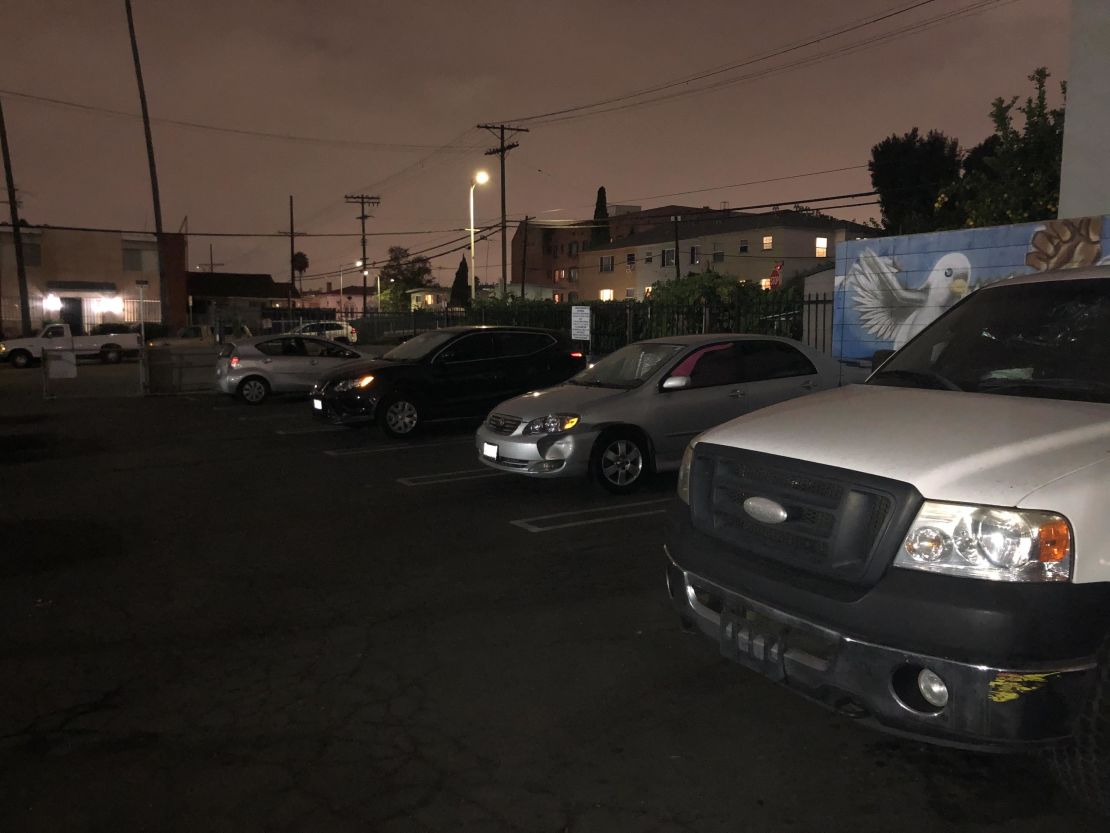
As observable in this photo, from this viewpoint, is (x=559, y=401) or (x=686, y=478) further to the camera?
(x=559, y=401)

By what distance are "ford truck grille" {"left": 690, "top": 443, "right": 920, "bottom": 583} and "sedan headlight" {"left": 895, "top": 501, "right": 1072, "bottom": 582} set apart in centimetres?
7

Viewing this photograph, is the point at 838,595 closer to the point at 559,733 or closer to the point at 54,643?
the point at 559,733

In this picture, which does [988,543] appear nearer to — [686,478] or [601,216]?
[686,478]

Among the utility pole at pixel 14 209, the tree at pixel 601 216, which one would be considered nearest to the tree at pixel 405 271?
the tree at pixel 601 216

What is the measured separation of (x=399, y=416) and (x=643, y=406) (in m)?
5.10

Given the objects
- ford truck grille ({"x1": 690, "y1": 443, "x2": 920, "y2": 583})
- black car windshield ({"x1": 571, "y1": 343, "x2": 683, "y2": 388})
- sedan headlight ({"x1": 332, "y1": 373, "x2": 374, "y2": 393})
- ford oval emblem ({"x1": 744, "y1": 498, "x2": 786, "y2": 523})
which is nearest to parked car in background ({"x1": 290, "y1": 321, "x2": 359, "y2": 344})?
sedan headlight ({"x1": 332, "y1": 373, "x2": 374, "y2": 393})

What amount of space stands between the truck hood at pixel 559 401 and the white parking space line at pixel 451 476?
1.06 meters

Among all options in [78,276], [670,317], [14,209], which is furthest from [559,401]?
[78,276]

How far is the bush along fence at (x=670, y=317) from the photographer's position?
55.8 ft

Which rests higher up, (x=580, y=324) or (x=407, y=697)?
(x=580, y=324)

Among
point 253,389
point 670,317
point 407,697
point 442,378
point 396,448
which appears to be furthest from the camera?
point 670,317

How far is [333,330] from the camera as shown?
3619 centimetres

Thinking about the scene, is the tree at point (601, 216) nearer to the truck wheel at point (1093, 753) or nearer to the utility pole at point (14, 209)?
the utility pole at point (14, 209)

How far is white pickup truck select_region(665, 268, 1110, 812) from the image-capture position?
2701mm
